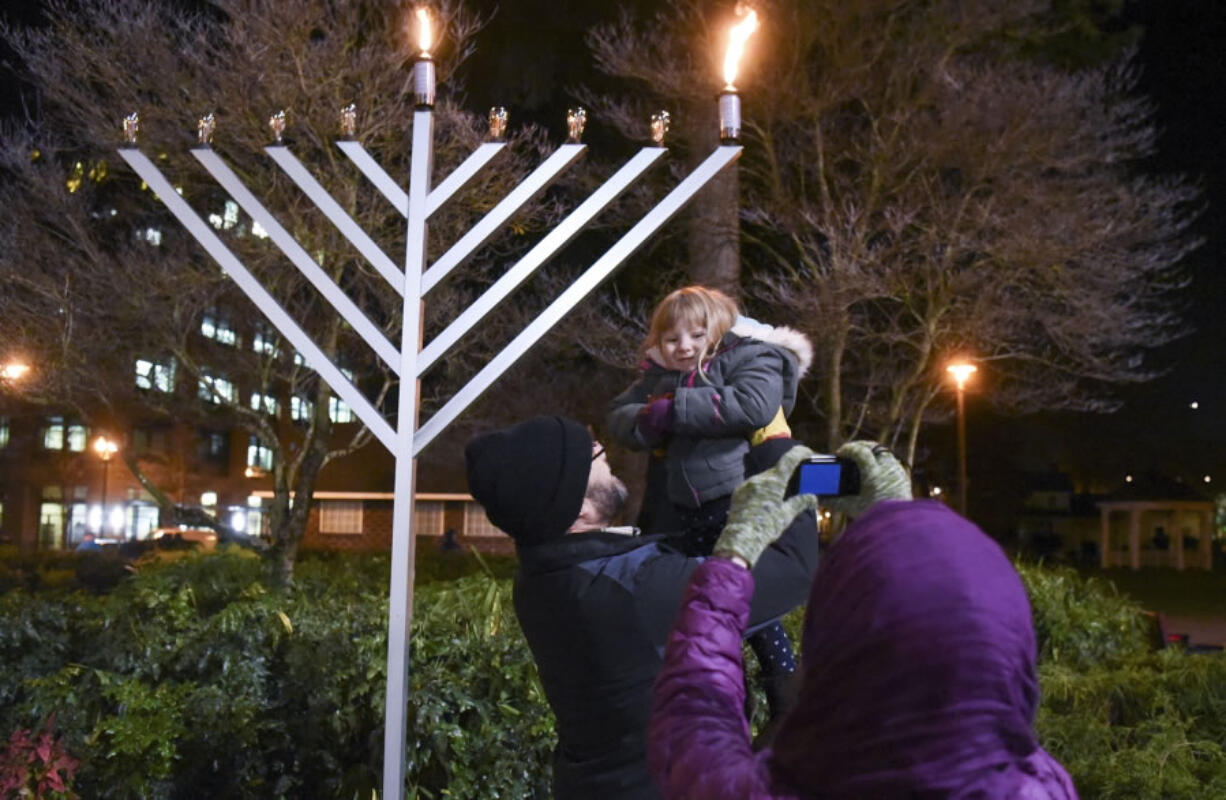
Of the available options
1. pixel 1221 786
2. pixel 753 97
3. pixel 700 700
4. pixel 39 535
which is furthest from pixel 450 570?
pixel 39 535

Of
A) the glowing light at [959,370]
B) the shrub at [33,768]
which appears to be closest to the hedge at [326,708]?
the shrub at [33,768]

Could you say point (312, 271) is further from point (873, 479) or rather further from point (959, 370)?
point (959, 370)

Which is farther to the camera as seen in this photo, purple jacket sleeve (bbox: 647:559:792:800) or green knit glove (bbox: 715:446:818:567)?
green knit glove (bbox: 715:446:818:567)

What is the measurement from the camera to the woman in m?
1.00

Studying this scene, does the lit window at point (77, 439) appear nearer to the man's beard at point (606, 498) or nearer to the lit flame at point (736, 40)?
the lit flame at point (736, 40)

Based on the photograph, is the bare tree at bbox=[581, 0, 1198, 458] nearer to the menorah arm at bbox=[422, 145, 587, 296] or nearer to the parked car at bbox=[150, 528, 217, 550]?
the menorah arm at bbox=[422, 145, 587, 296]

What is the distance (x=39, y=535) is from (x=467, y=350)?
38723mm

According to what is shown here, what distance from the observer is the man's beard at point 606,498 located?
2.14 m

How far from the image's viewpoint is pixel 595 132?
11789 millimetres

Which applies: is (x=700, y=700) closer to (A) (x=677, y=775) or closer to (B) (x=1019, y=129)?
(A) (x=677, y=775)

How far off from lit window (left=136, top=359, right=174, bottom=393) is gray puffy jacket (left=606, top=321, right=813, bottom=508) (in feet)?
27.7

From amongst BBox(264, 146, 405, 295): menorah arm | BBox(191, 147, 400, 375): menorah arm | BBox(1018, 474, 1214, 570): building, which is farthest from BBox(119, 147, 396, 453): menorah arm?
BBox(1018, 474, 1214, 570): building

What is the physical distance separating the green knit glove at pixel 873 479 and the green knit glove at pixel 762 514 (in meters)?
0.05

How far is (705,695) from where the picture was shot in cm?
126
